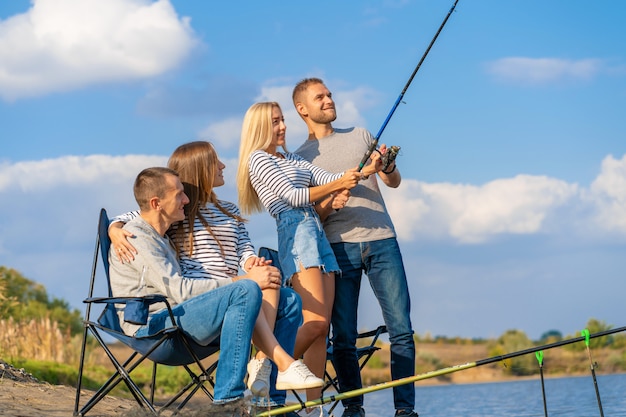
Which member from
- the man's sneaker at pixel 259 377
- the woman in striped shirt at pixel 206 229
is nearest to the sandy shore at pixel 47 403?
the man's sneaker at pixel 259 377

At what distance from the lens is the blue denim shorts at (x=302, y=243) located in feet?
13.2

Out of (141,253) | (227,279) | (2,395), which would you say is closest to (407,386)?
(227,279)

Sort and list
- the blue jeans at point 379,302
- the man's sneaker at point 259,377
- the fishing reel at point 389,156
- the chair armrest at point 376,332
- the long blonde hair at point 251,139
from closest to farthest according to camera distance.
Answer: the man's sneaker at point 259,377, the long blonde hair at point 251,139, the fishing reel at point 389,156, the blue jeans at point 379,302, the chair armrest at point 376,332

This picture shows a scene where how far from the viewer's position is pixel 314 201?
13.1ft

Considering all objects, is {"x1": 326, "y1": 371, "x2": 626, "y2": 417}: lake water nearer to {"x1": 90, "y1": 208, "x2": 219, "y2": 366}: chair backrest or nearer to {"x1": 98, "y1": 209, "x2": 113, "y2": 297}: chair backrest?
{"x1": 90, "y1": 208, "x2": 219, "y2": 366}: chair backrest

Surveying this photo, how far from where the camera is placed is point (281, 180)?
13.2 ft

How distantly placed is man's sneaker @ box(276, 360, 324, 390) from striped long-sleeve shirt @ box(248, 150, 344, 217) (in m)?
0.94

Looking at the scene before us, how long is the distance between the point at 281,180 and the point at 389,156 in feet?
1.92

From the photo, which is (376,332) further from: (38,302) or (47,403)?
(38,302)

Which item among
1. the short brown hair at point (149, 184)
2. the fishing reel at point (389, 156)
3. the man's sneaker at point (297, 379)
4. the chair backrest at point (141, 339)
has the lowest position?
the man's sneaker at point (297, 379)

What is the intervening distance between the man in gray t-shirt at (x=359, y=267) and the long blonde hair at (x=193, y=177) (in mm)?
672

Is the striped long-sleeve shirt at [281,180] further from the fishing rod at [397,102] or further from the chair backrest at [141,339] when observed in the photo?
the chair backrest at [141,339]

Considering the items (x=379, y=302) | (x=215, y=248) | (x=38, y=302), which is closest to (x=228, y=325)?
(x=215, y=248)

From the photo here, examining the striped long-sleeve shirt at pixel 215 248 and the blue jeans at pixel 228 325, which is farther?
the striped long-sleeve shirt at pixel 215 248
